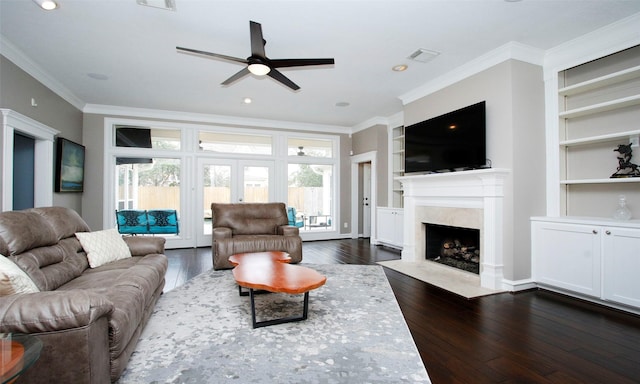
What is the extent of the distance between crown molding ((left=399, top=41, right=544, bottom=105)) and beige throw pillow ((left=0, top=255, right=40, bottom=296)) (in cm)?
455

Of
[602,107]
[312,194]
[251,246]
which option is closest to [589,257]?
[602,107]

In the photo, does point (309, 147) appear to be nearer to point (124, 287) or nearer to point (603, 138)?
point (603, 138)

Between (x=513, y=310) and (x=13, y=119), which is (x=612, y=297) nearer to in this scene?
(x=513, y=310)

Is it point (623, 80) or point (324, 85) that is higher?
point (324, 85)

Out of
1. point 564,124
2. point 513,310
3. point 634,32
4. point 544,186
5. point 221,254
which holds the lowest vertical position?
point 513,310

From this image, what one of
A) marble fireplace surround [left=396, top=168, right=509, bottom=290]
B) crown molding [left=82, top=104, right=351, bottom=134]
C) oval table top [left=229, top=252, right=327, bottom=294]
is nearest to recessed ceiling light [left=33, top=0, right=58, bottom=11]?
oval table top [left=229, top=252, right=327, bottom=294]

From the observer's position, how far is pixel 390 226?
5.95m

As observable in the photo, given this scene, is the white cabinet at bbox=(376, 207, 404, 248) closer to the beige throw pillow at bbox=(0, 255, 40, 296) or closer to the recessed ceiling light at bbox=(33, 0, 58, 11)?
the beige throw pillow at bbox=(0, 255, 40, 296)

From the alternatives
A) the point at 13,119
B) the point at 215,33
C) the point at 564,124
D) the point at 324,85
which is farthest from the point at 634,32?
the point at 13,119

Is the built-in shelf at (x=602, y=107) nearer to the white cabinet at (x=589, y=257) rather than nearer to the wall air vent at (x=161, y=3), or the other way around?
the white cabinet at (x=589, y=257)

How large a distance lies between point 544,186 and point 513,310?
162cm

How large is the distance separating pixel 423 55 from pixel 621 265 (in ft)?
9.45

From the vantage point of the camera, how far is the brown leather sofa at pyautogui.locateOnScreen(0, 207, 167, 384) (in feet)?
4.24

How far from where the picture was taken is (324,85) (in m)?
4.56
